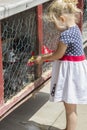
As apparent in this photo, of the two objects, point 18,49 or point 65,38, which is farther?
point 18,49

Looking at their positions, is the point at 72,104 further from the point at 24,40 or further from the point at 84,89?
the point at 24,40

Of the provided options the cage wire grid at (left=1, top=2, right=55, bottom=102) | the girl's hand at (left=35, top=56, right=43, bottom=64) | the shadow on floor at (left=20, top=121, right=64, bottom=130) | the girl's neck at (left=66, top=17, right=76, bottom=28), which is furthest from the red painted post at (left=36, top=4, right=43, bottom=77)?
the shadow on floor at (left=20, top=121, right=64, bottom=130)

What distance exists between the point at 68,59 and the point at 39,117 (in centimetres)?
76

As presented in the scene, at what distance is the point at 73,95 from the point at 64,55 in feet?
1.00

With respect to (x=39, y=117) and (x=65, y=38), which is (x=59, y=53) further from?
(x=39, y=117)

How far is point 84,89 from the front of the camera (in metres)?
2.96

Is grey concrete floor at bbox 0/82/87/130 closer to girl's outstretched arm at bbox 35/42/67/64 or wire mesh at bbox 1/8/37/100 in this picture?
wire mesh at bbox 1/8/37/100

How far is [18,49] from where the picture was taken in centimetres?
299

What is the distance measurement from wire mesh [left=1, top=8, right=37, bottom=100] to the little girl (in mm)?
193

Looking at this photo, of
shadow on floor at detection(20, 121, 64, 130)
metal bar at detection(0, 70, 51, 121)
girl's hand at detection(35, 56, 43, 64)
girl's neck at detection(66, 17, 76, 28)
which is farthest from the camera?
shadow on floor at detection(20, 121, 64, 130)

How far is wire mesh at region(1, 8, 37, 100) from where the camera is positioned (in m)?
2.83

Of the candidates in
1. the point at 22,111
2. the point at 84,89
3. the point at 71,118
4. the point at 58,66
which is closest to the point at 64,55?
the point at 58,66

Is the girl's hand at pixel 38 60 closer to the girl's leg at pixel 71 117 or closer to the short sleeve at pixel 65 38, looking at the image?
the short sleeve at pixel 65 38

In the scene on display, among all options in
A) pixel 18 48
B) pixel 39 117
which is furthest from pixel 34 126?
pixel 18 48
